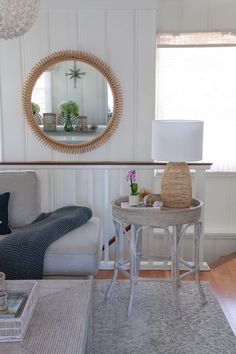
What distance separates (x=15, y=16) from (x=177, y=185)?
1.44 m

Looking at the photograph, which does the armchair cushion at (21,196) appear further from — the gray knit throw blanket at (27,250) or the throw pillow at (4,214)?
the gray knit throw blanket at (27,250)

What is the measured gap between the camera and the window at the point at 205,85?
14.3 ft

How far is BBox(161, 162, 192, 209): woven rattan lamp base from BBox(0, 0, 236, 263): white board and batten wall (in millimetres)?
1182

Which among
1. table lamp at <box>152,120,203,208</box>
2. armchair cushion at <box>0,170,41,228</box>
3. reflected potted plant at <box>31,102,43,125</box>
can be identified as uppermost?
reflected potted plant at <box>31,102,43,125</box>

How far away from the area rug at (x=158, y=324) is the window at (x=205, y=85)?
1.83 meters

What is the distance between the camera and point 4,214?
3.07 meters

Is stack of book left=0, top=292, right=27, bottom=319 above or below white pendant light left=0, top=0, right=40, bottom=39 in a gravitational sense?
below

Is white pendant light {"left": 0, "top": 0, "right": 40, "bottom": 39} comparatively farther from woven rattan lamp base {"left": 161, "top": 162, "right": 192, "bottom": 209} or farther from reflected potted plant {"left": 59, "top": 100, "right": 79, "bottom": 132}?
reflected potted plant {"left": 59, "top": 100, "right": 79, "bottom": 132}

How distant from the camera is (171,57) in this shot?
4410mm

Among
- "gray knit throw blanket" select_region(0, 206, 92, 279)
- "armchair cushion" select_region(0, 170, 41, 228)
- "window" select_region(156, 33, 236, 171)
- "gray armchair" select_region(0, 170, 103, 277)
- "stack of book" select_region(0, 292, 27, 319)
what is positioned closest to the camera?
"stack of book" select_region(0, 292, 27, 319)

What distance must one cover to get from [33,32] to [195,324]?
3.03 m

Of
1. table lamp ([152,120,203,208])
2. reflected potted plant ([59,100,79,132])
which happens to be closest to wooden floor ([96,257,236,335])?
table lamp ([152,120,203,208])

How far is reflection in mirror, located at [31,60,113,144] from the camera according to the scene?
13.6 ft

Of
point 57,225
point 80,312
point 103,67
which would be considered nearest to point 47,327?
point 80,312
